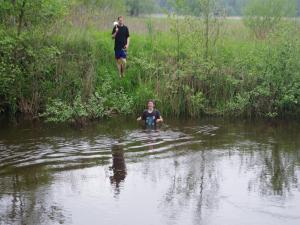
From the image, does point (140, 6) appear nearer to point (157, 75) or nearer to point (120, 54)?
point (120, 54)

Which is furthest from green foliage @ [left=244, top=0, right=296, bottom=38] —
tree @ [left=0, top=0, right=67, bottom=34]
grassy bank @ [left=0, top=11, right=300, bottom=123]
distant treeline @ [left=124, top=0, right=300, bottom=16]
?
tree @ [left=0, top=0, right=67, bottom=34]

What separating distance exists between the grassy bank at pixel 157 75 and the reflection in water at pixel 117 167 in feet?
11.6

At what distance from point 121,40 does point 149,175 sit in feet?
30.5

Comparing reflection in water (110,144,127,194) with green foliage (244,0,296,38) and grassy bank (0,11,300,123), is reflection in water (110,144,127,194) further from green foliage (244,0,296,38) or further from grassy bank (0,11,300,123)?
green foliage (244,0,296,38)

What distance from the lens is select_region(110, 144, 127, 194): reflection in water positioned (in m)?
12.6

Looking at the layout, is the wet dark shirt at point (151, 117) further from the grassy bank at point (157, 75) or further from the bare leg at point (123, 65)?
the bare leg at point (123, 65)

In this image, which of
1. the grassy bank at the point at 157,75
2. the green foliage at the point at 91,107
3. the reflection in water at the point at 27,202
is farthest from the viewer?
the grassy bank at the point at 157,75

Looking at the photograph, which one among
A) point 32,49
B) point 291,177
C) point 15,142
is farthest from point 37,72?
point 291,177

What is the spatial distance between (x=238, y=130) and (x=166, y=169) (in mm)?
5930

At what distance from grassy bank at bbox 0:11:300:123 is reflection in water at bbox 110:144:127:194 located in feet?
11.6

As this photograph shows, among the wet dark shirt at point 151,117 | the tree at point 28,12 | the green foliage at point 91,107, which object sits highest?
the tree at point 28,12

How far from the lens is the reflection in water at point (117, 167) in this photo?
1262 centimetres

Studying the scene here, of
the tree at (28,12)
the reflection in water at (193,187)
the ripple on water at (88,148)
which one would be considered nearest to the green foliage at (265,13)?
the ripple on water at (88,148)

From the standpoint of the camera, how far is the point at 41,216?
10.5m
